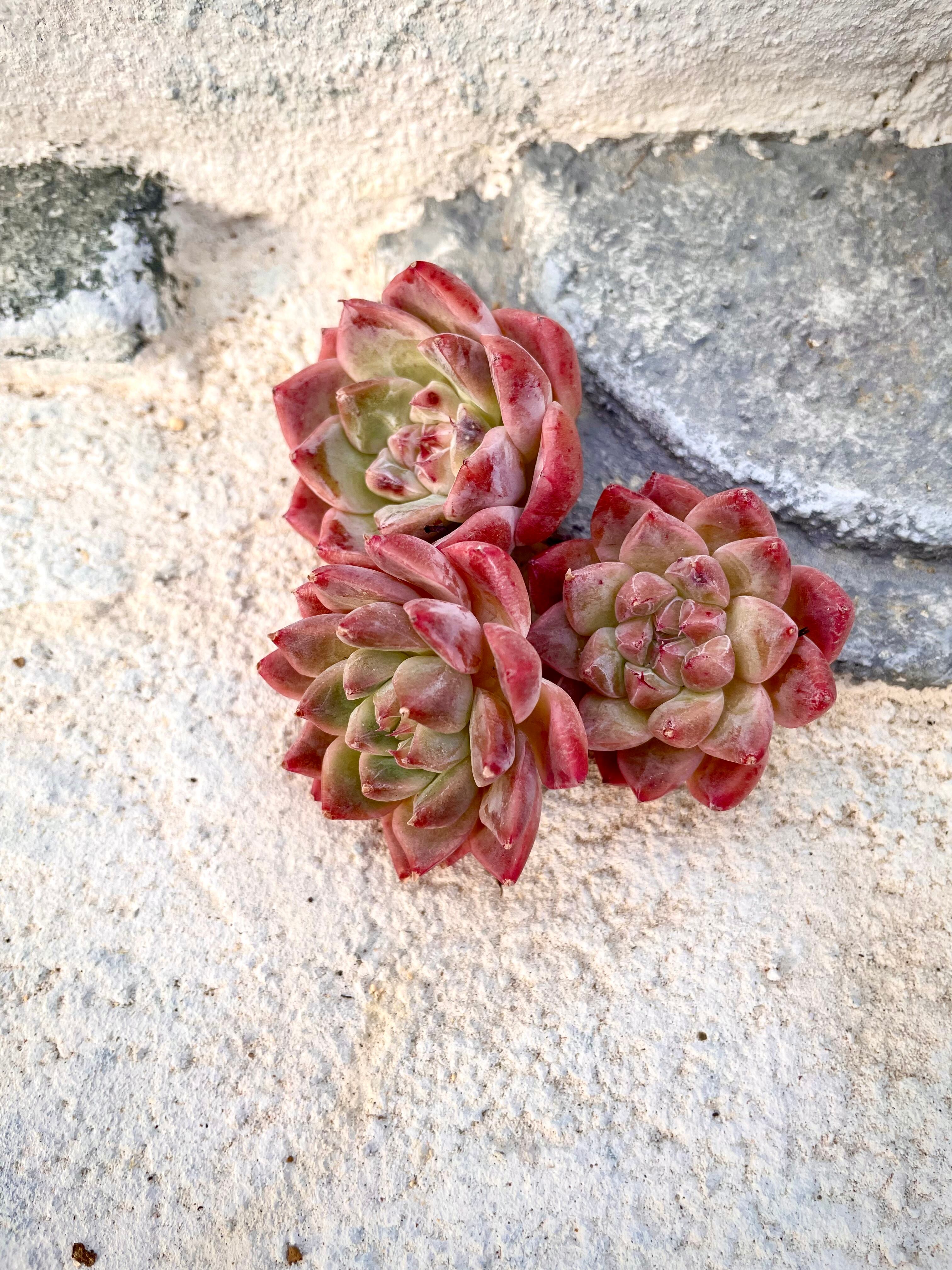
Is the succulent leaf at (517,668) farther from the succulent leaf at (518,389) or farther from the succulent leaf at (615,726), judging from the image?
the succulent leaf at (518,389)

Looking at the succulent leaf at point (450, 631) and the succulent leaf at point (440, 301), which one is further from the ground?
the succulent leaf at point (440, 301)

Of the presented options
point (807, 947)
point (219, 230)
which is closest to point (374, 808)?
point (807, 947)

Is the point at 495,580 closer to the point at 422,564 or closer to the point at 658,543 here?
the point at 422,564

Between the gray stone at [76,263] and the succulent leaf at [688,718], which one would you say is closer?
the succulent leaf at [688,718]

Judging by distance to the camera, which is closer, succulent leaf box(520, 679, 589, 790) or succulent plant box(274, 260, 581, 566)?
succulent leaf box(520, 679, 589, 790)

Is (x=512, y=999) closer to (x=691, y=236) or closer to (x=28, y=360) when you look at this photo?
(x=691, y=236)

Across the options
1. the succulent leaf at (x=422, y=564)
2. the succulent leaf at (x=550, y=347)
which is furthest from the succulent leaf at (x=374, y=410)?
the succulent leaf at (x=422, y=564)

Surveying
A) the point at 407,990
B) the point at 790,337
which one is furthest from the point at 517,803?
the point at 790,337

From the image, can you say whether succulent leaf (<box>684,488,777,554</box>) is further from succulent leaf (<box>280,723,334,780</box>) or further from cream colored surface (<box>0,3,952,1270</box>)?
succulent leaf (<box>280,723,334,780</box>)

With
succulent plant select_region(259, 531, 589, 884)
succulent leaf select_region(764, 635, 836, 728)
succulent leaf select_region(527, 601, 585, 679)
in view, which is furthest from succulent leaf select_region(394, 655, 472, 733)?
succulent leaf select_region(764, 635, 836, 728)
